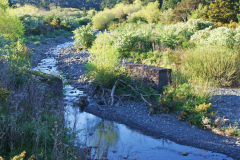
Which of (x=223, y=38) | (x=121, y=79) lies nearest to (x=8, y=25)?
(x=121, y=79)

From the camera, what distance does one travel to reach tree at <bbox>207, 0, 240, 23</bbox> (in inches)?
672

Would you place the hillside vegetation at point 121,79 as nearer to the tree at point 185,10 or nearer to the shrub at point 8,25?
the shrub at point 8,25

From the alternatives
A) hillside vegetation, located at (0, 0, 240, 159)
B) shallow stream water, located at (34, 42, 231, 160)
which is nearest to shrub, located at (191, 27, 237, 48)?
hillside vegetation, located at (0, 0, 240, 159)

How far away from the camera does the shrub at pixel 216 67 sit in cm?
783

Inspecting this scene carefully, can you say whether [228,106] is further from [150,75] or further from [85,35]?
[85,35]

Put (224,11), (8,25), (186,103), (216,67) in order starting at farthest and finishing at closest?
(224,11), (8,25), (216,67), (186,103)

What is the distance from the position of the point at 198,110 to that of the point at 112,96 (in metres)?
2.49

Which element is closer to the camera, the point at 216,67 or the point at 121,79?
the point at 121,79

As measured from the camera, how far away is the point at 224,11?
17203 millimetres

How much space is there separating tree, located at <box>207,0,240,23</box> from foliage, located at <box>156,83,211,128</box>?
41.9 feet

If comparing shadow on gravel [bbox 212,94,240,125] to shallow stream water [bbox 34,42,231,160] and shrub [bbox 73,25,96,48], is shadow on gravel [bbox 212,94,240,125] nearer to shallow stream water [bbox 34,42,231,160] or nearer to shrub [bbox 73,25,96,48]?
shallow stream water [bbox 34,42,231,160]

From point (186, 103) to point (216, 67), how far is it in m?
2.64

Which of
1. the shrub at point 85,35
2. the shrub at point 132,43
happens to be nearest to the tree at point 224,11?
the shrub at point 132,43

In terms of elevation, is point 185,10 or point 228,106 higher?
point 185,10
